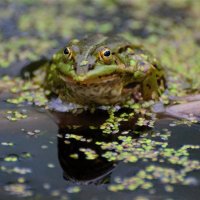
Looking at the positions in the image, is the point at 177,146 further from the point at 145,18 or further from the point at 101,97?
the point at 145,18

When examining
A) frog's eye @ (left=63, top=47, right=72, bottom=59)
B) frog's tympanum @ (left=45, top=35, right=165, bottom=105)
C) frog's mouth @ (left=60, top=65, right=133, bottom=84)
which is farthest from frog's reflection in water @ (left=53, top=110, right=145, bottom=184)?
frog's eye @ (left=63, top=47, right=72, bottom=59)

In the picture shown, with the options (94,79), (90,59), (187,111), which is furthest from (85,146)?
(187,111)

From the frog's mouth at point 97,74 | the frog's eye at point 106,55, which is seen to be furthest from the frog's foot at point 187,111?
the frog's eye at point 106,55

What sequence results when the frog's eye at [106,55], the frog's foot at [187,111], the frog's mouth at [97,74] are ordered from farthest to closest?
the frog's foot at [187,111] → the frog's eye at [106,55] → the frog's mouth at [97,74]

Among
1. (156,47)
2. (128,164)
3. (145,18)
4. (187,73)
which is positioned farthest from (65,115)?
(145,18)

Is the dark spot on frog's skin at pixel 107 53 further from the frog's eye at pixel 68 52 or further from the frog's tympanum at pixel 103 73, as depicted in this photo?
the frog's eye at pixel 68 52

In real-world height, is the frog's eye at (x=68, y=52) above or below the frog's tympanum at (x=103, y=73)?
above

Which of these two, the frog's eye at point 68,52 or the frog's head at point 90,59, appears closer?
the frog's head at point 90,59
